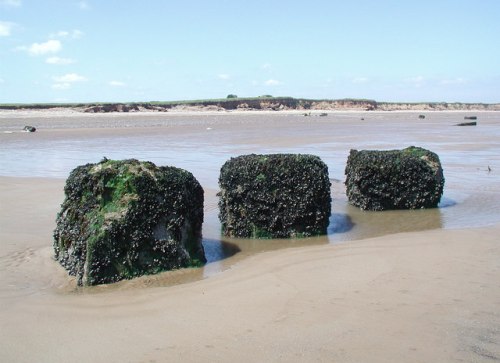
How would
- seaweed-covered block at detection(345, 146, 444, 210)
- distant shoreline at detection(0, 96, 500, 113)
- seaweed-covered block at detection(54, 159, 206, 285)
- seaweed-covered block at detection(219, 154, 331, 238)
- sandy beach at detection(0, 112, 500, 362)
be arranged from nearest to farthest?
sandy beach at detection(0, 112, 500, 362) < seaweed-covered block at detection(54, 159, 206, 285) < seaweed-covered block at detection(219, 154, 331, 238) < seaweed-covered block at detection(345, 146, 444, 210) < distant shoreline at detection(0, 96, 500, 113)

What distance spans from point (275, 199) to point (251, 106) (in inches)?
3380

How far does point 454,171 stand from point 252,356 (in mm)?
10892

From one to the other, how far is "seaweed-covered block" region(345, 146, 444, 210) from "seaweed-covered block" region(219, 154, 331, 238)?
1770 mm

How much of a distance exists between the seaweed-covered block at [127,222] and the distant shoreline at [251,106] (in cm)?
6307

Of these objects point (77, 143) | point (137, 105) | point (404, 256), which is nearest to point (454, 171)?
point (404, 256)

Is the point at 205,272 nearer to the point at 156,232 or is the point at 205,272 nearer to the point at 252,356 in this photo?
the point at 156,232

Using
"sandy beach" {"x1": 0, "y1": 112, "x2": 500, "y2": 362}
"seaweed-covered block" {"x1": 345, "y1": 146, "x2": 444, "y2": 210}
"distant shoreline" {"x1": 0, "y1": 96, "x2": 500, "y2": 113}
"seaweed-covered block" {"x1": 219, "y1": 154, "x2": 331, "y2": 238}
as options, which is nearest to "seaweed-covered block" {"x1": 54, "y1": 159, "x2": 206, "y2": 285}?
"sandy beach" {"x1": 0, "y1": 112, "x2": 500, "y2": 362}

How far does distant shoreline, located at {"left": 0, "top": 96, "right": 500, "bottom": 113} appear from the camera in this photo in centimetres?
6850

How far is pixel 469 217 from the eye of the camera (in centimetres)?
786

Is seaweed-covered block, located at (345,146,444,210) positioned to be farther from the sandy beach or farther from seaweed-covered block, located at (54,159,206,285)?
seaweed-covered block, located at (54,159,206,285)

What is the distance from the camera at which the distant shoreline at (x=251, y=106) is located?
68.5 m

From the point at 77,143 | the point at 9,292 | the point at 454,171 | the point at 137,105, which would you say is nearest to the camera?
the point at 9,292

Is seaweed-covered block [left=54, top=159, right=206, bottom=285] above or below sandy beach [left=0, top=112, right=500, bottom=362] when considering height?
above

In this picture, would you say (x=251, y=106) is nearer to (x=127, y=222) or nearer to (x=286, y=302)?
(x=127, y=222)
